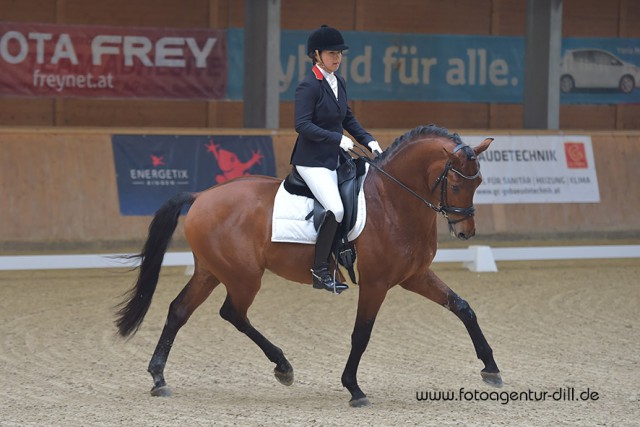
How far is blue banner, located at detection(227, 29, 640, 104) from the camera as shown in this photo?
1759cm

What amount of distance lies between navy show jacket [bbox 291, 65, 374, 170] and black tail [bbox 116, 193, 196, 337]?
852mm

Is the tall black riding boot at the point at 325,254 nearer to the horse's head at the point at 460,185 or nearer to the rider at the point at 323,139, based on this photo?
the rider at the point at 323,139

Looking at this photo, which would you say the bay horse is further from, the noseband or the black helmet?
the black helmet

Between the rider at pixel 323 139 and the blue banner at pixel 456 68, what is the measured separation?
10.5 meters

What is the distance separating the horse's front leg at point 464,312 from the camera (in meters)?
6.61

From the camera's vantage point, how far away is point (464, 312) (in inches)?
262

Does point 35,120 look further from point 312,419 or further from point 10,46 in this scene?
point 312,419

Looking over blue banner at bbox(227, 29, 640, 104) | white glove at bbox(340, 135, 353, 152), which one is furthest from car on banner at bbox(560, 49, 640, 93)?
white glove at bbox(340, 135, 353, 152)

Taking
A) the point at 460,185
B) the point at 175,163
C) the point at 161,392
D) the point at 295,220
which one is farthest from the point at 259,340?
the point at 175,163

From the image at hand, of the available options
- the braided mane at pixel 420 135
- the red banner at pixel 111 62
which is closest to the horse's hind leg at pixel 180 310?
the braided mane at pixel 420 135

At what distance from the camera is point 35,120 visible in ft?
54.4

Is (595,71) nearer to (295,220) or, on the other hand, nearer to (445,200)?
(445,200)

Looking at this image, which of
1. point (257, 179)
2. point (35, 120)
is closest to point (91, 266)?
point (257, 179)

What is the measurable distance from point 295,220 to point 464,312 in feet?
3.73
